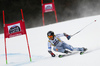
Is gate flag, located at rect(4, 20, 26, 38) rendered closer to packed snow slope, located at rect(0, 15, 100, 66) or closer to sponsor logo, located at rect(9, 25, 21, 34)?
sponsor logo, located at rect(9, 25, 21, 34)

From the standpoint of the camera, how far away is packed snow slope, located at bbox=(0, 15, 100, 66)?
12.0 feet

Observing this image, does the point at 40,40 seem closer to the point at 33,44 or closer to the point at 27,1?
the point at 33,44

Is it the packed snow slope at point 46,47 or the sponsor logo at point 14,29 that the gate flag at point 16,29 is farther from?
the packed snow slope at point 46,47

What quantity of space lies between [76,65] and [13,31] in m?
2.10

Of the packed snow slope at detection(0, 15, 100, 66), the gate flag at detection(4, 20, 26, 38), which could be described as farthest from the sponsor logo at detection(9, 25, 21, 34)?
the packed snow slope at detection(0, 15, 100, 66)

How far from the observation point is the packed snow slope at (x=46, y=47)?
366 cm

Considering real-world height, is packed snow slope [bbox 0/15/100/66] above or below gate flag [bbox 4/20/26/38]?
below

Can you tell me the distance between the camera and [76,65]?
3.36m

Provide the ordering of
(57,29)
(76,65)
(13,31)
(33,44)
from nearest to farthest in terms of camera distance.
Result: (76,65), (13,31), (33,44), (57,29)

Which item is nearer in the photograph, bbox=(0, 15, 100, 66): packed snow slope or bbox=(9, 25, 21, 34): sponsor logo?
bbox=(0, 15, 100, 66): packed snow slope

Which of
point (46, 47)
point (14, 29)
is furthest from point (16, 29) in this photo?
point (46, 47)

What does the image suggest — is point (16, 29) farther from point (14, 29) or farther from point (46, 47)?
point (46, 47)

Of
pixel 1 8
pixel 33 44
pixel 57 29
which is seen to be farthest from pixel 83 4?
pixel 33 44

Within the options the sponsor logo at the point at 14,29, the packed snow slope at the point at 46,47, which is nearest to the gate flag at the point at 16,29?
the sponsor logo at the point at 14,29
